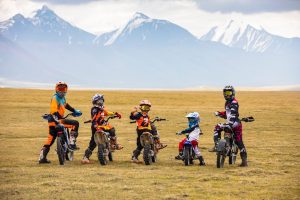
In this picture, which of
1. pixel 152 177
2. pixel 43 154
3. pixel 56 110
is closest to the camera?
pixel 152 177

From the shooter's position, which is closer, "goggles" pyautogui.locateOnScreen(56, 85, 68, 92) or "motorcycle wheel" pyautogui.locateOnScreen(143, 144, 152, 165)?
"motorcycle wheel" pyautogui.locateOnScreen(143, 144, 152, 165)

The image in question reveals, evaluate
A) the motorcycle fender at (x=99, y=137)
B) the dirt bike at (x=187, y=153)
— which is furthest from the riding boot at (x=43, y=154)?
the dirt bike at (x=187, y=153)

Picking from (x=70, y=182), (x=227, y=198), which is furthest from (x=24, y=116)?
(x=227, y=198)

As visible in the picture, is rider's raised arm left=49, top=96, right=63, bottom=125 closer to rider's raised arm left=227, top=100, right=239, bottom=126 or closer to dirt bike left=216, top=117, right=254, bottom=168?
dirt bike left=216, top=117, right=254, bottom=168

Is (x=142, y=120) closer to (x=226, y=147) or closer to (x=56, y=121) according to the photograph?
(x=56, y=121)

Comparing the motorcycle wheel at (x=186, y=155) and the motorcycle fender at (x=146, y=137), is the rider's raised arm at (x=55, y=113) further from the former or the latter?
the motorcycle wheel at (x=186, y=155)

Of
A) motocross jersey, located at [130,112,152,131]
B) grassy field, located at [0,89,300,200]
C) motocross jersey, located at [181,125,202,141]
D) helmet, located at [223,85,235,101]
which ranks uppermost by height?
helmet, located at [223,85,235,101]

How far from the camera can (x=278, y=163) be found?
19.0m

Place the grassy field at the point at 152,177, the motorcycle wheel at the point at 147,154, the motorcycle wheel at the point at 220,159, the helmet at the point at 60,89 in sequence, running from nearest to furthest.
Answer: the grassy field at the point at 152,177, the motorcycle wheel at the point at 220,159, the motorcycle wheel at the point at 147,154, the helmet at the point at 60,89

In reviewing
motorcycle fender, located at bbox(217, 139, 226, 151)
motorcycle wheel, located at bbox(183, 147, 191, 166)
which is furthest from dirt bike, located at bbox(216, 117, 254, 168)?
motorcycle wheel, located at bbox(183, 147, 191, 166)

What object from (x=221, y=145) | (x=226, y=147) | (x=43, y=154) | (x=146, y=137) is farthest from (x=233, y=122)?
(x=43, y=154)

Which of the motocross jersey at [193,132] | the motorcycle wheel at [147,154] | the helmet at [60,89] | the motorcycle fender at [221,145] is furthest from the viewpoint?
the motocross jersey at [193,132]

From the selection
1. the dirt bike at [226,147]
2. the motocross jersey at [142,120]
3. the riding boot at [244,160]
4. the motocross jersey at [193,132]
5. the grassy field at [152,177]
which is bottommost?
the grassy field at [152,177]

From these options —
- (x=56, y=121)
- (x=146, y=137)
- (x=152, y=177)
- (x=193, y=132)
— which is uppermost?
(x=56, y=121)
